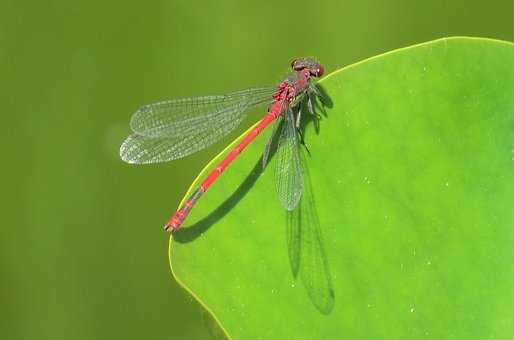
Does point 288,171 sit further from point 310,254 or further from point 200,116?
point 200,116

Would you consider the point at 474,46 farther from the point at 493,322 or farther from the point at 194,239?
the point at 194,239

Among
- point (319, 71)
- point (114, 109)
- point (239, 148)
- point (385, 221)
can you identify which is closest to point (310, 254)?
point (385, 221)

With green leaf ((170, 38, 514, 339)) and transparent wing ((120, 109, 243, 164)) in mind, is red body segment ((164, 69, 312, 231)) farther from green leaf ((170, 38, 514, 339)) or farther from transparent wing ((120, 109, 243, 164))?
transparent wing ((120, 109, 243, 164))

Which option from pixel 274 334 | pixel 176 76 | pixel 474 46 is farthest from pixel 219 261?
pixel 176 76

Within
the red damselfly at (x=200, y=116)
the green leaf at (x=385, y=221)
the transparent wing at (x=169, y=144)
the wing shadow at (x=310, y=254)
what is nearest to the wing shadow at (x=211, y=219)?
the green leaf at (x=385, y=221)

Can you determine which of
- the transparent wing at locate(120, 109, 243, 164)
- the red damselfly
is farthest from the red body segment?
the transparent wing at locate(120, 109, 243, 164)

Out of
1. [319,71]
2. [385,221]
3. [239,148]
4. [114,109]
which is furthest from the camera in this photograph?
[114,109]

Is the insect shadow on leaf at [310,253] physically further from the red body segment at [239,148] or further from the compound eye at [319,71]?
the compound eye at [319,71]
